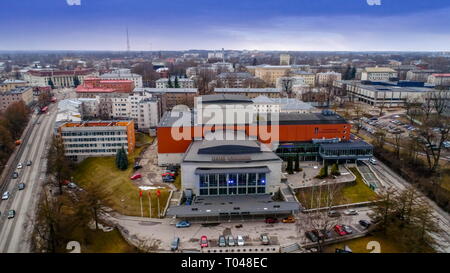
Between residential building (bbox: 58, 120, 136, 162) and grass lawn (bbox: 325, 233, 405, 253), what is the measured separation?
9.22 meters

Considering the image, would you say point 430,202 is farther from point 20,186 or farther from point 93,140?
point 20,186

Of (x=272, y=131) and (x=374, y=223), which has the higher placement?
(x=272, y=131)

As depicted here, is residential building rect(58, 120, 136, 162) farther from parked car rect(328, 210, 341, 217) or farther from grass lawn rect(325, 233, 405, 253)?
grass lawn rect(325, 233, 405, 253)

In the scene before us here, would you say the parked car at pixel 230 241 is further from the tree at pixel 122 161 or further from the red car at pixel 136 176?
the tree at pixel 122 161

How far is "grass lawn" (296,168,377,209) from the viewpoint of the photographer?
30.5 feet

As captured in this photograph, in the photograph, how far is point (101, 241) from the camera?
7.57 m

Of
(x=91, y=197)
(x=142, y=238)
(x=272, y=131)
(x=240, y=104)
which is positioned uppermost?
(x=240, y=104)

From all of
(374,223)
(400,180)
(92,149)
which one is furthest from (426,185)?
(92,149)

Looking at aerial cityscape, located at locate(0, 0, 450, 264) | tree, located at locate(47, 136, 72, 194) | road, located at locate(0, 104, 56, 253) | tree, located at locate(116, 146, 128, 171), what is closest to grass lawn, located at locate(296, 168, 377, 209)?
aerial cityscape, located at locate(0, 0, 450, 264)

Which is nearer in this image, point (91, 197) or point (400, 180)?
point (91, 197)

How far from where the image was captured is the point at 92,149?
42.0ft

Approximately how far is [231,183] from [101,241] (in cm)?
396
